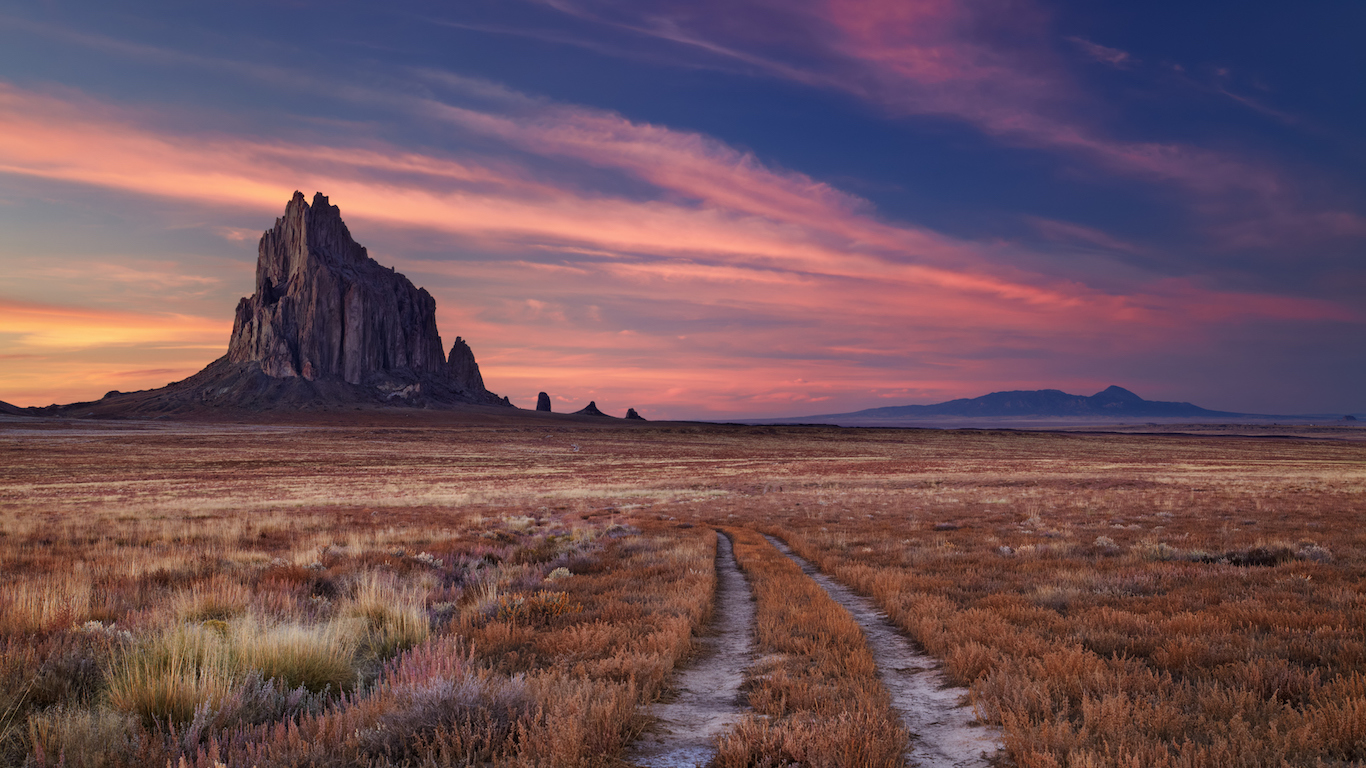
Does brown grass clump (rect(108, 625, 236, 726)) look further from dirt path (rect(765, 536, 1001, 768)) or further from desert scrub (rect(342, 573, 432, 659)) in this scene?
dirt path (rect(765, 536, 1001, 768))

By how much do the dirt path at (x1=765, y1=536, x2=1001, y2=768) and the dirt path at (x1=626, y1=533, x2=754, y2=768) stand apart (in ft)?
4.82

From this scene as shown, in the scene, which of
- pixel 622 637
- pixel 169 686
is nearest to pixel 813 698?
pixel 622 637

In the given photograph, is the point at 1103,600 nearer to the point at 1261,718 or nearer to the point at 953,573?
the point at 953,573

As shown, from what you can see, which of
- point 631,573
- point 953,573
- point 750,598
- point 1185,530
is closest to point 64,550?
point 631,573

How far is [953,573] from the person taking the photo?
11797 mm

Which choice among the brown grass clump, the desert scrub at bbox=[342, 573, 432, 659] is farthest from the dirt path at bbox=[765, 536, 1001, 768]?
the brown grass clump

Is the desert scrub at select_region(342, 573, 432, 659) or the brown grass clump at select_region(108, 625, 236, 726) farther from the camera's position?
the desert scrub at select_region(342, 573, 432, 659)

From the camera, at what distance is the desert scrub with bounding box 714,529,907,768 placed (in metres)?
4.36

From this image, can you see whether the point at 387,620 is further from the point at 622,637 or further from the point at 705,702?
the point at 705,702

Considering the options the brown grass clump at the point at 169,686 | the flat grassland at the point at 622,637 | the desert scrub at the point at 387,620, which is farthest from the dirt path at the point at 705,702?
the brown grass clump at the point at 169,686

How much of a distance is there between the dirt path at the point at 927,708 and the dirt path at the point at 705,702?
57.8 inches

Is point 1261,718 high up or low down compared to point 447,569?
up

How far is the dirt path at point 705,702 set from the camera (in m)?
4.75

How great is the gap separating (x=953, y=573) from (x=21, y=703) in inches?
480
